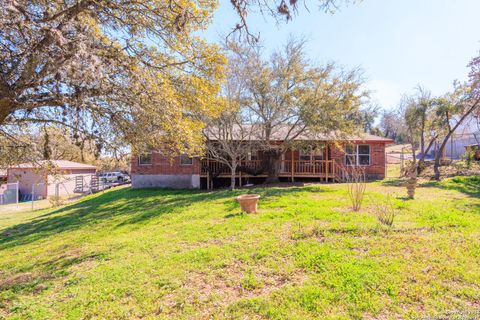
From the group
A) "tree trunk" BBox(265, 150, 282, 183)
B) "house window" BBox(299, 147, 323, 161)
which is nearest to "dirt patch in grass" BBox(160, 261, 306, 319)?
"tree trunk" BBox(265, 150, 282, 183)

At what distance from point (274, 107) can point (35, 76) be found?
31.4ft

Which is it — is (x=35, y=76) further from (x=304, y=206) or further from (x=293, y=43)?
(x=293, y=43)

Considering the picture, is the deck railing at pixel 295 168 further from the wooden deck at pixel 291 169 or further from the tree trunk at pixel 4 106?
the tree trunk at pixel 4 106

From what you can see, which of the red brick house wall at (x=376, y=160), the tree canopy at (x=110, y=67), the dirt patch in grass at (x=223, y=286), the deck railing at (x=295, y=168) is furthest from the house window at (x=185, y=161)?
the dirt patch in grass at (x=223, y=286)

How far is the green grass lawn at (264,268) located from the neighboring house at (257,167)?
858 cm

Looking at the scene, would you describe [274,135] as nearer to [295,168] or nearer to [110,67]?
[295,168]

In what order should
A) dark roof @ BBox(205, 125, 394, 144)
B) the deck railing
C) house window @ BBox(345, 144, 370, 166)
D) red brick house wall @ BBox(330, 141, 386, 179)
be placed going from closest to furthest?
dark roof @ BBox(205, 125, 394, 144) → the deck railing → red brick house wall @ BBox(330, 141, 386, 179) → house window @ BBox(345, 144, 370, 166)

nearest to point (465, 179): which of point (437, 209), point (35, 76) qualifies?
point (437, 209)

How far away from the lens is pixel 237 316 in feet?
10.5

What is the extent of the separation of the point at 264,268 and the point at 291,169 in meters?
12.8

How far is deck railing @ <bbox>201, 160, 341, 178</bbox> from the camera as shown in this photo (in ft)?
52.5

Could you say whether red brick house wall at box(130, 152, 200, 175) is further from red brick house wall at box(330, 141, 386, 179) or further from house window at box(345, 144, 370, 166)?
house window at box(345, 144, 370, 166)

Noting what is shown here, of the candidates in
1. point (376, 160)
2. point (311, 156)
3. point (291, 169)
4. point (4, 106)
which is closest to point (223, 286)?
point (4, 106)

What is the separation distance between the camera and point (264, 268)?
167 inches
